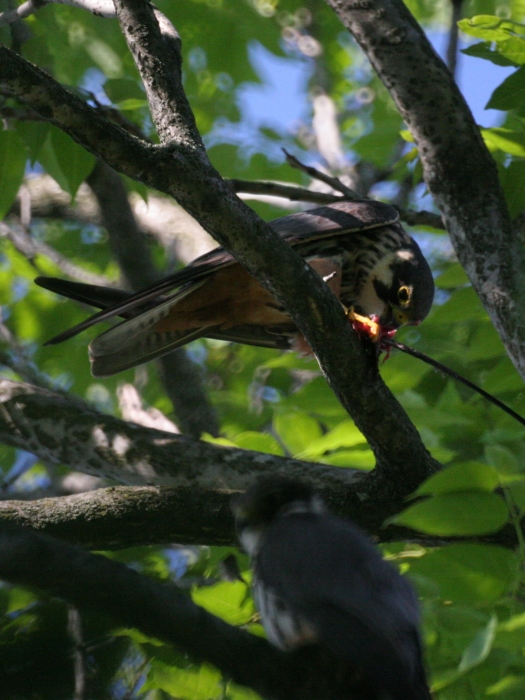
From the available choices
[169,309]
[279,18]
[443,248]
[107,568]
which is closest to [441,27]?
[279,18]

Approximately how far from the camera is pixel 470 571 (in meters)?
2.19

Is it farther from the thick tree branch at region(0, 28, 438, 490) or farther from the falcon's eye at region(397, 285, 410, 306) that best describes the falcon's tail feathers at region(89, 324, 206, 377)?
the thick tree branch at region(0, 28, 438, 490)

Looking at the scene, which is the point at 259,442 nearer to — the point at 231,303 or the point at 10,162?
the point at 231,303

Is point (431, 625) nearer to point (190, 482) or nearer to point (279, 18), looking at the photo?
point (190, 482)

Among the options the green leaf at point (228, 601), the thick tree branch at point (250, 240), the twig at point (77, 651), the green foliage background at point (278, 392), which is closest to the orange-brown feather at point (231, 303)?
the green foliage background at point (278, 392)

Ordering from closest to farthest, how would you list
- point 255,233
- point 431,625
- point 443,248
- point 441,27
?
1. point 431,625
2. point 255,233
3. point 443,248
4. point 441,27

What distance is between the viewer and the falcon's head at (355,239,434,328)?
3.97 meters

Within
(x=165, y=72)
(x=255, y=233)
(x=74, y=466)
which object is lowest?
(x=74, y=466)

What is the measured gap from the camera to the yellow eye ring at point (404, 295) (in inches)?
155

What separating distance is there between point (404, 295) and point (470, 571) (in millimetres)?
1972

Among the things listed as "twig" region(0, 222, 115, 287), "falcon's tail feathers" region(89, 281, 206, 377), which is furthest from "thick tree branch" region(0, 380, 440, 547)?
"twig" region(0, 222, 115, 287)

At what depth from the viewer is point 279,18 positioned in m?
7.14

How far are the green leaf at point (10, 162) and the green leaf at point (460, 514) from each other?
2.46 metres

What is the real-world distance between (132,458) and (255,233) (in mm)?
1483
